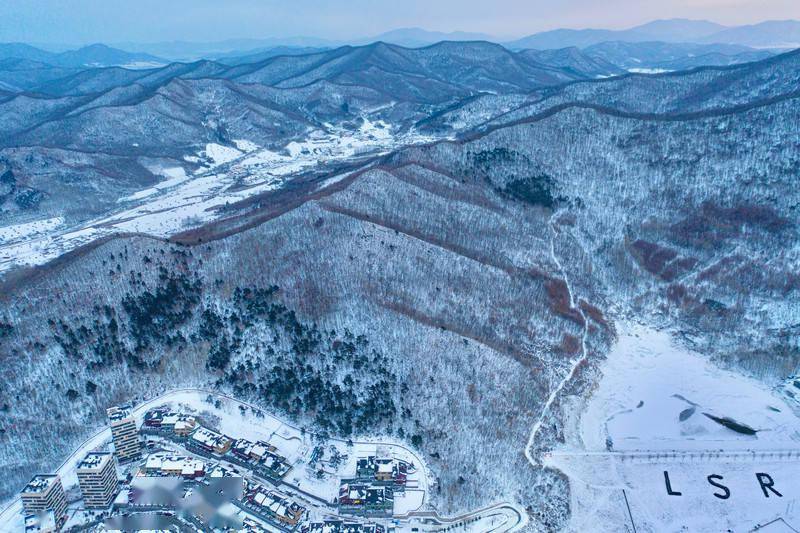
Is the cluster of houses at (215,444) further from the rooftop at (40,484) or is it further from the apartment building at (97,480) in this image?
the rooftop at (40,484)

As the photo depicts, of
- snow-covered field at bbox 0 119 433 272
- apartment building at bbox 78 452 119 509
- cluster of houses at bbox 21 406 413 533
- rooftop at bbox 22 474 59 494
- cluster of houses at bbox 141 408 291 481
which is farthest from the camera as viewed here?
snow-covered field at bbox 0 119 433 272

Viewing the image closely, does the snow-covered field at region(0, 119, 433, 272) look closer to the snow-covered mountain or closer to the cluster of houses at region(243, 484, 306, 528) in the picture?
the snow-covered mountain

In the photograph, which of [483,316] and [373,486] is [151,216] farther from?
[373,486]

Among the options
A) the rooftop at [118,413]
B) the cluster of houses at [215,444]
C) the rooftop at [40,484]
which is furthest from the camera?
the cluster of houses at [215,444]

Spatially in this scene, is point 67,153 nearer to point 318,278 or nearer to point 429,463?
point 318,278

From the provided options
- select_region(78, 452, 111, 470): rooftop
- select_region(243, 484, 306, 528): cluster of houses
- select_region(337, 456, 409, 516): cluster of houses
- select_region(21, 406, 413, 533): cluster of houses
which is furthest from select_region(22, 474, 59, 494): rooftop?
select_region(337, 456, 409, 516): cluster of houses

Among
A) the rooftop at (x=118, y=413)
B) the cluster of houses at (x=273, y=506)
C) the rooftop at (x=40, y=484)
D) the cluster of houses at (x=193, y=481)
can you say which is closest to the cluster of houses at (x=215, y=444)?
the cluster of houses at (x=193, y=481)
